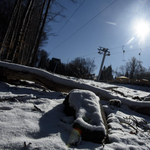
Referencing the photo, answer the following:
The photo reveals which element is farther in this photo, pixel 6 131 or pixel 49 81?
pixel 49 81

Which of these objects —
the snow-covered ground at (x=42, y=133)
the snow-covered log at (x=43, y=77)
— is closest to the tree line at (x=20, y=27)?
the snow-covered log at (x=43, y=77)

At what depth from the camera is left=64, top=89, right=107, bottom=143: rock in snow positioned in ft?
3.95

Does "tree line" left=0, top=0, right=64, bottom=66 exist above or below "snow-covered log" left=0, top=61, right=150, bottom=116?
above

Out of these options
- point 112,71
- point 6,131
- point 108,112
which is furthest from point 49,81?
point 112,71

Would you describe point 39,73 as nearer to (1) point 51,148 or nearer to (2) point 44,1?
(1) point 51,148

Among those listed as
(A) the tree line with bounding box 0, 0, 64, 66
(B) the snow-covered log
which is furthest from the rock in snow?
(A) the tree line with bounding box 0, 0, 64, 66

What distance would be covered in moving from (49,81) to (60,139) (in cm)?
209

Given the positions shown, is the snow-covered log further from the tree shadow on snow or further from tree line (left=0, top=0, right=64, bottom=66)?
tree line (left=0, top=0, right=64, bottom=66)

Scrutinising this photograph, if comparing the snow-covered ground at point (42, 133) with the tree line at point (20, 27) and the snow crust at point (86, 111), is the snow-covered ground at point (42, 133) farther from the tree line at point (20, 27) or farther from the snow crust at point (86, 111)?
the tree line at point (20, 27)

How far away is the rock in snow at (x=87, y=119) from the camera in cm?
120

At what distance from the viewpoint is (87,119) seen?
4.46ft

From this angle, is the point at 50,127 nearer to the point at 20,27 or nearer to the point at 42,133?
the point at 42,133

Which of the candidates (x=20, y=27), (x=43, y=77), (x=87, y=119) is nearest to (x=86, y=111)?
(x=87, y=119)

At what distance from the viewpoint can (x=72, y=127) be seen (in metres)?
1.30
